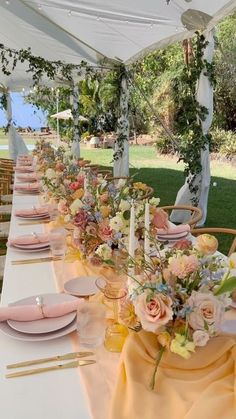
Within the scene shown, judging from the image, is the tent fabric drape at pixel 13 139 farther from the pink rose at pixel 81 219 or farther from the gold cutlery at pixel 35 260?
the pink rose at pixel 81 219

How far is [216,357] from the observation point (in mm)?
1026

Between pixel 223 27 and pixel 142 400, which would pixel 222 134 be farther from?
pixel 142 400

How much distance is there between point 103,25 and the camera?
5.01m

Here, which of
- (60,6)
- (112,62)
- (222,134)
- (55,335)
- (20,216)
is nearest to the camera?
(55,335)

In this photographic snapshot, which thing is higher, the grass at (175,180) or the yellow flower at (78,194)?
the yellow flower at (78,194)

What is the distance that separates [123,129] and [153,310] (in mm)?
6717

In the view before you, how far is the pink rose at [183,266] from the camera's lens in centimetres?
103

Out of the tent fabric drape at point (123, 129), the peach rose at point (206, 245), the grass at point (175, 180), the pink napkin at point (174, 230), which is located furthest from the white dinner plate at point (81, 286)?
the tent fabric drape at point (123, 129)

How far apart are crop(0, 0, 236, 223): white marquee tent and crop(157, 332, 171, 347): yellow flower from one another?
3124mm

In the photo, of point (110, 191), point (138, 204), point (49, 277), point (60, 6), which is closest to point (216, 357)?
point (138, 204)

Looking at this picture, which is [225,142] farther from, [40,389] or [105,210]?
[40,389]

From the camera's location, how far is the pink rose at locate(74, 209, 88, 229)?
180 centimetres

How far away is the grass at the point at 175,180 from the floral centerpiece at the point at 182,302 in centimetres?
289

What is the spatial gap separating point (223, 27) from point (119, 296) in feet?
43.1
